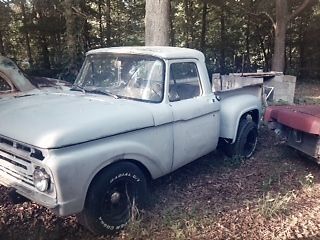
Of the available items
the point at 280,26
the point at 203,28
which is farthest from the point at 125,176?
the point at 203,28

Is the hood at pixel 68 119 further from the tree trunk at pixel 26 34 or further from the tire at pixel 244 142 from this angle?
the tree trunk at pixel 26 34

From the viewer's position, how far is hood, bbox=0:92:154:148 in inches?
122

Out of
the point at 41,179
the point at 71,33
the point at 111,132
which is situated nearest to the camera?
the point at 41,179

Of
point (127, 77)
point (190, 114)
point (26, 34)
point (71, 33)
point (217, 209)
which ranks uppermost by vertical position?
point (26, 34)

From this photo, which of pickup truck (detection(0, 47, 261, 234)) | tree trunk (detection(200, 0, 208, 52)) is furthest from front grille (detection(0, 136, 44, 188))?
tree trunk (detection(200, 0, 208, 52))

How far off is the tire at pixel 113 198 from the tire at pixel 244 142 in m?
2.20

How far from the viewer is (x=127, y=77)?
4.27 metres

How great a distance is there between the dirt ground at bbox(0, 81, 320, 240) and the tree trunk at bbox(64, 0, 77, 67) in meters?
7.83

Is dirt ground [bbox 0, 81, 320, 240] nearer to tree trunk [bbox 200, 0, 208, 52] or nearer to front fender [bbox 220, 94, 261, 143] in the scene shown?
front fender [bbox 220, 94, 261, 143]

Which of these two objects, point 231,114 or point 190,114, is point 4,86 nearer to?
point 190,114

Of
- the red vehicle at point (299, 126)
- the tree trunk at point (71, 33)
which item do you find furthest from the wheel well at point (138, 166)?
the tree trunk at point (71, 33)

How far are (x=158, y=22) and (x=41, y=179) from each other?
15.9ft

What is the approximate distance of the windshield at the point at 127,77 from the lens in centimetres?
416

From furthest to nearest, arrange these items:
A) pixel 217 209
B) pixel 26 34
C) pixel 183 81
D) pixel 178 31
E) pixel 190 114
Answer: pixel 178 31 < pixel 26 34 < pixel 183 81 < pixel 190 114 < pixel 217 209
